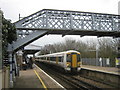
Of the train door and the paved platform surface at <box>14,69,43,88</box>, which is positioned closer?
the paved platform surface at <box>14,69,43,88</box>

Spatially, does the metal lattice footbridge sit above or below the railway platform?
above

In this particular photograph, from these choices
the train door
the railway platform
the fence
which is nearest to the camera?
the railway platform

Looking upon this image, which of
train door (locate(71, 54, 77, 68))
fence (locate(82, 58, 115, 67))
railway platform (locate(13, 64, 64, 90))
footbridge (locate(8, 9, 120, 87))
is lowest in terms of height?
railway platform (locate(13, 64, 64, 90))

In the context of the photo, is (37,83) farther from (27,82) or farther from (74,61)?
(74,61)

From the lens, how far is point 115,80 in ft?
49.0

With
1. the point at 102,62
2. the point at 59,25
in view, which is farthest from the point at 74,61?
the point at 102,62

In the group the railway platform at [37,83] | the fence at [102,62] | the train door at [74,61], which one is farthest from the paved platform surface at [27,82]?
the fence at [102,62]

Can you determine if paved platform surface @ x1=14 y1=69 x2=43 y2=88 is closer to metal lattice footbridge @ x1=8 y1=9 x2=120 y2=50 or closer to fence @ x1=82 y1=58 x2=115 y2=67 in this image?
metal lattice footbridge @ x1=8 y1=9 x2=120 y2=50

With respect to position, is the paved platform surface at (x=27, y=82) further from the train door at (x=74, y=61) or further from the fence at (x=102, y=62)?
the fence at (x=102, y=62)

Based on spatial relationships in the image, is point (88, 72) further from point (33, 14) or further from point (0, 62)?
point (0, 62)

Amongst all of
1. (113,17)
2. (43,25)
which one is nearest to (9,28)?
(43,25)

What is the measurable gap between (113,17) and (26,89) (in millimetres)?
13702

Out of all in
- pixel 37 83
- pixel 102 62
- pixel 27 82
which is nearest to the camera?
pixel 37 83

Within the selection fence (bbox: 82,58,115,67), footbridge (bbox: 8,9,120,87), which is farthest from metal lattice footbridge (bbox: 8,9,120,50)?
fence (bbox: 82,58,115,67)
